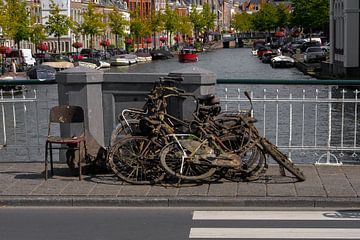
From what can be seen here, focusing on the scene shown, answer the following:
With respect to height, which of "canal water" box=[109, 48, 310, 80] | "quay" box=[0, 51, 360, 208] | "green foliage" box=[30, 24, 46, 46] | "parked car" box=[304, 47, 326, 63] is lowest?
"canal water" box=[109, 48, 310, 80]

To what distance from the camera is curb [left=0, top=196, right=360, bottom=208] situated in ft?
28.5

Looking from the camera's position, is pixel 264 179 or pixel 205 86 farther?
pixel 205 86

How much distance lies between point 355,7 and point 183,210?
43736 mm

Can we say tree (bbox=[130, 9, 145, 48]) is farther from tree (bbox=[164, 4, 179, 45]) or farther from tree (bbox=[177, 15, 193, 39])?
tree (bbox=[177, 15, 193, 39])

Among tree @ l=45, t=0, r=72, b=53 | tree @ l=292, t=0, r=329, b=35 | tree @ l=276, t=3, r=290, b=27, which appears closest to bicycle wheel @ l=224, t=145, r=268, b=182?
tree @ l=292, t=0, r=329, b=35

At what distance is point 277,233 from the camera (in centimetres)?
764

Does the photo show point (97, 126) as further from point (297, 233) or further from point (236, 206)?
point (297, 233)

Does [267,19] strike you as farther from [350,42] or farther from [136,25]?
[350,42]

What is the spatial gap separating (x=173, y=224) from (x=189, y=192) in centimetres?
107

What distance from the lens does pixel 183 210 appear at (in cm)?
865

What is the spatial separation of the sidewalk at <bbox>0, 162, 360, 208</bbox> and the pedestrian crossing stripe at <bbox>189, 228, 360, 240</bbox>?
3.12ft

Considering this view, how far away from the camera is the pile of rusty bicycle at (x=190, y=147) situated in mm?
9359

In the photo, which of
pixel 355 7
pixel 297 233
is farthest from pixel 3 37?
pixel 297 233

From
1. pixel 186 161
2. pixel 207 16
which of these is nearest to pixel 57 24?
pixel 186 161
